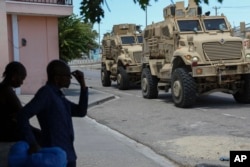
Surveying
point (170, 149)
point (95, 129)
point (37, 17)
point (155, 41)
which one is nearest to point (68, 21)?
point (37, 17)

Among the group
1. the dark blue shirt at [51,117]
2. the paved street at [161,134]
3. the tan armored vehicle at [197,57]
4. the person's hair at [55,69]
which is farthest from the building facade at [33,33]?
the dark blue shirt at [51,117]

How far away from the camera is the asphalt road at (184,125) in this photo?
26.4ft

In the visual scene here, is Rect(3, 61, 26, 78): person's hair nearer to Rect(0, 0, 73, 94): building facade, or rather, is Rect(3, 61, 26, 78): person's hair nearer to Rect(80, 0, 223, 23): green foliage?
Rect(80, 0, 223, 23): green foliage

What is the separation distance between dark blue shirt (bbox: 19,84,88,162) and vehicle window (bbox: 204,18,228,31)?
41.5 feet

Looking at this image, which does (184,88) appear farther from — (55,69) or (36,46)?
(55,69)

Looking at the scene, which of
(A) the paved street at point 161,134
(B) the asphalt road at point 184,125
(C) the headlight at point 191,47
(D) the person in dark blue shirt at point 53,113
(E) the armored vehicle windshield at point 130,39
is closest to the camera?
(D) the person in dark blue shirt at point 53,113

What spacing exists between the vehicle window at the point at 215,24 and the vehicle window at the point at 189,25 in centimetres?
27

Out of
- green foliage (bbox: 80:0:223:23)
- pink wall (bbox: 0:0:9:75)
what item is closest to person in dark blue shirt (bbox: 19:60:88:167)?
green foliage (bbox: 80:0:223:23)

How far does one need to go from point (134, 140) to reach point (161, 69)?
7472 mm

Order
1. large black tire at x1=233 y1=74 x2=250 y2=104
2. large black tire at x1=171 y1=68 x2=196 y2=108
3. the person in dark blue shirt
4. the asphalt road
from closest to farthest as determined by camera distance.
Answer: the person in dark blue shirt → the asphalt road → large black tire at x1=171 y1=68 x2=196 y2=108 → large black tire at x1=233 y1=74 x2=250 y2=104

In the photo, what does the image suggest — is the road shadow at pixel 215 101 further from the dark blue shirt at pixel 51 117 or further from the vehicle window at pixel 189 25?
the dark blue shirt at pixel 51 117

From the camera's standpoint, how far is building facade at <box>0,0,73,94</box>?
64.0 feet

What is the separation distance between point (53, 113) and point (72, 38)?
842 inches

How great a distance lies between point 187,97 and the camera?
14250 millimetres
